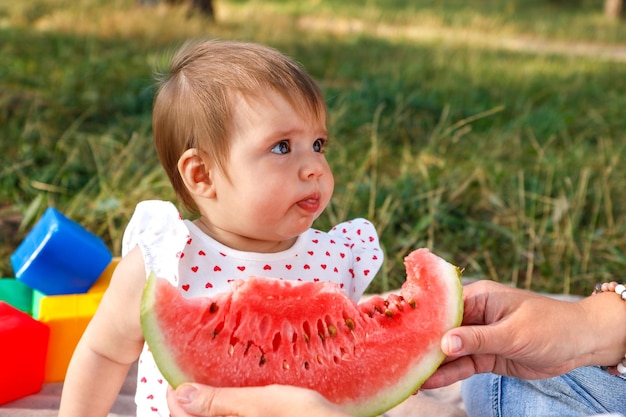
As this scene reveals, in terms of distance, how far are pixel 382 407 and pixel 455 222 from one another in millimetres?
2207

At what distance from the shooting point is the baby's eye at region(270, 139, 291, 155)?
186cm

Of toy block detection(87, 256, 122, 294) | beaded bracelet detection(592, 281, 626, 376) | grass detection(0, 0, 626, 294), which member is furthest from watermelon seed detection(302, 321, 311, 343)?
grass detection(0, 0, 626, 294)

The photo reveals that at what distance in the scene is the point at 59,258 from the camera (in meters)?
2.68

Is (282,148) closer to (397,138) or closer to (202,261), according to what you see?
(202,261)

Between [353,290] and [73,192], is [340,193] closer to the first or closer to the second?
[73,192]

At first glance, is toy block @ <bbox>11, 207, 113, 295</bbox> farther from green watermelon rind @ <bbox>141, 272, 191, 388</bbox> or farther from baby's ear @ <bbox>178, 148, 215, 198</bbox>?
green watermelon rind @ <bbox>141, 272, 191, 388</bbox>

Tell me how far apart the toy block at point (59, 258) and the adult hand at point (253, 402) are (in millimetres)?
1224

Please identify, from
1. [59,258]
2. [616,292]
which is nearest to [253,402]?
[616,292]

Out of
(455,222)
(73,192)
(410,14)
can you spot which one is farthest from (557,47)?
(73,192)

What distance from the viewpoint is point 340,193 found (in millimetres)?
3914

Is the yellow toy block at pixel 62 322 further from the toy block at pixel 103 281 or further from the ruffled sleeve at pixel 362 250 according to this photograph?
the ruffled sleeve at pixel 362 250

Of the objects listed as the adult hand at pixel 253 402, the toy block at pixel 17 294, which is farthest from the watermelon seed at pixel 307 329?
the toy block at pixel 17 294

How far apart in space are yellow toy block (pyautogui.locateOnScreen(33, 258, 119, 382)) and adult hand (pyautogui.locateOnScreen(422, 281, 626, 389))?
1214 millimetres

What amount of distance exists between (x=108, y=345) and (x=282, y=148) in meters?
0.61
